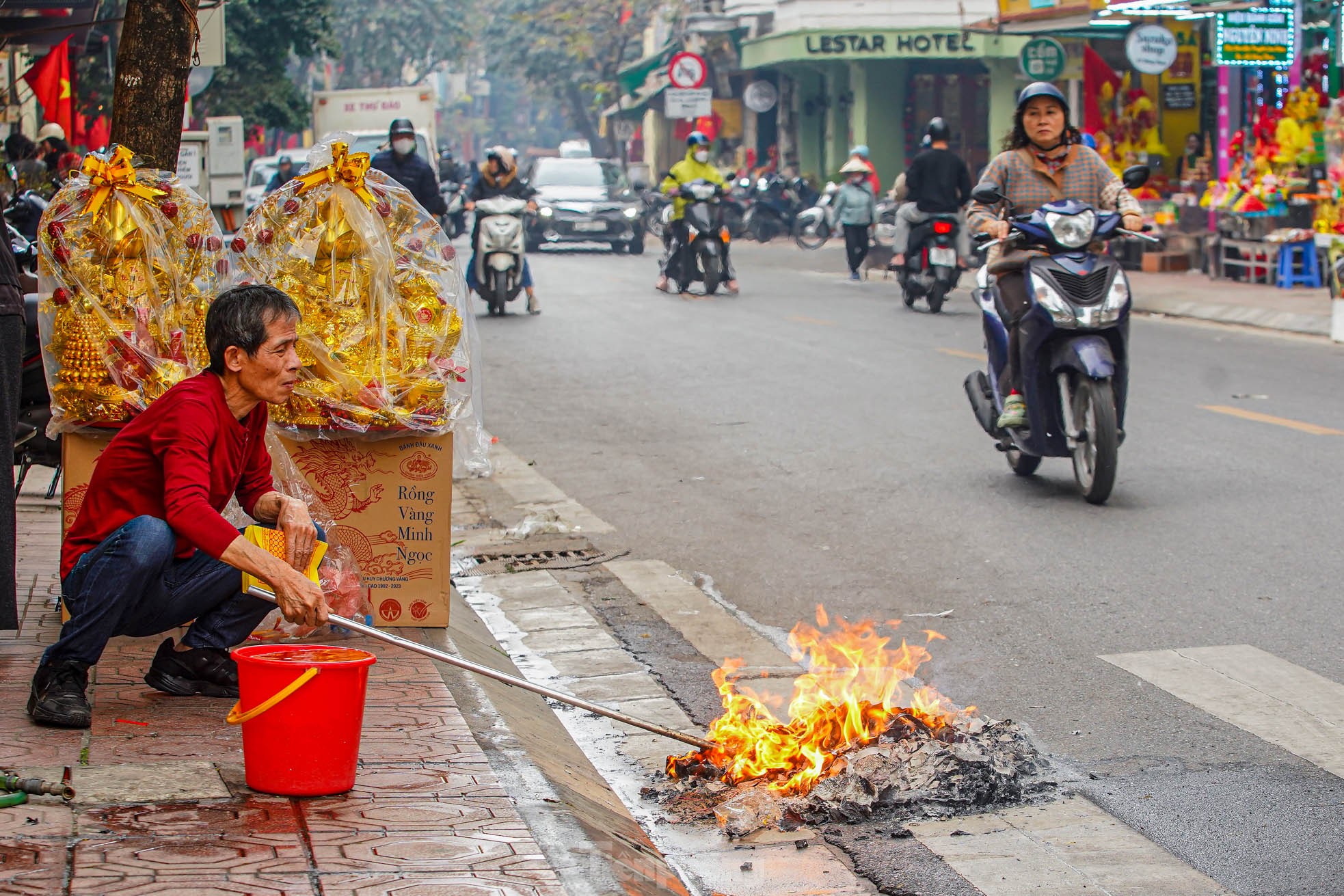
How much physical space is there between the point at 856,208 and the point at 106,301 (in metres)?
18.2

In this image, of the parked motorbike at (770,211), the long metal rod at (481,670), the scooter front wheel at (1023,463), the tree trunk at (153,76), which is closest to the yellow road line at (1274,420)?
the scooter front wheel at (1023,463)

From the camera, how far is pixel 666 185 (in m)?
19.8

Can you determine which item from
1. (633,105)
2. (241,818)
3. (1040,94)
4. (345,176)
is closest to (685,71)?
(633,105)

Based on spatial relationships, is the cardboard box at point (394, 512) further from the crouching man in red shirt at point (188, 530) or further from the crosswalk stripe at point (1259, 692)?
the crosswalk stripe at point (1259, 692)

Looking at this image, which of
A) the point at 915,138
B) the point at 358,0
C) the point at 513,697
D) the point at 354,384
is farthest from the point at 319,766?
the point at 358,0

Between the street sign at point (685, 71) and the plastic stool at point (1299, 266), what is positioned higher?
the street sign at point (685, 71)

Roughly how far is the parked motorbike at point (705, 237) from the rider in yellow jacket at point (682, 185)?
42mm

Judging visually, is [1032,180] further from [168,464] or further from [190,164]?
[190,164]

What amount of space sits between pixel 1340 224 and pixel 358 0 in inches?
2131

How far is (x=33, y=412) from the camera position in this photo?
681cm

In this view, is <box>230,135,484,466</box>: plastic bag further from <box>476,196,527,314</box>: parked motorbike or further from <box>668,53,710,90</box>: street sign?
<box>668,53,710,90</box>: street sign

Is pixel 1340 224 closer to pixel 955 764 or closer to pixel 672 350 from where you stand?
pixel 672 350

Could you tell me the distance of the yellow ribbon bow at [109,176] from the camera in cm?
537

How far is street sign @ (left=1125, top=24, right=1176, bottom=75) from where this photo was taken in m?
20.6
